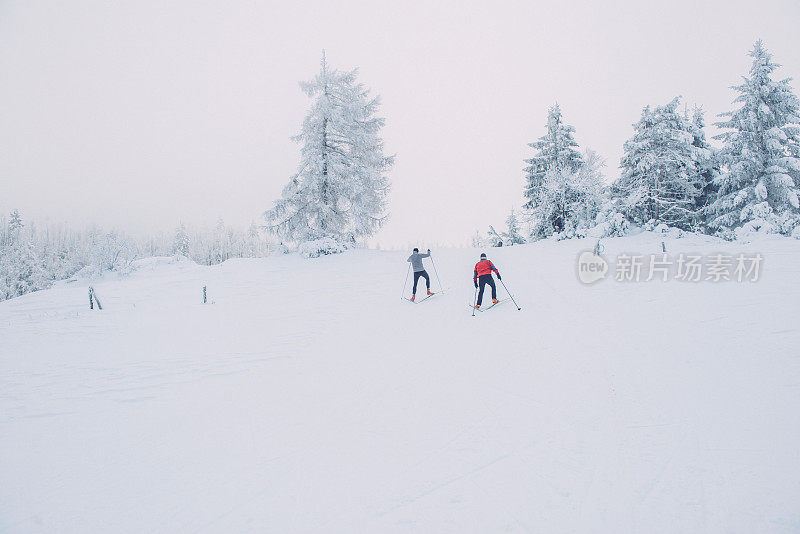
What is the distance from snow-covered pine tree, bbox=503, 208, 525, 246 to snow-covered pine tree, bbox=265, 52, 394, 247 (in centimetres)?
1775

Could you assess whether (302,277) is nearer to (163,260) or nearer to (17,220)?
(163,260)

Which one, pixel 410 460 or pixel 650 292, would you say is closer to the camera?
pixel 410 460

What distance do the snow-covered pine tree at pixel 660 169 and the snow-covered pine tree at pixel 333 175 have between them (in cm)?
1652

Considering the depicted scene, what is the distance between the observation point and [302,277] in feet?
56.4

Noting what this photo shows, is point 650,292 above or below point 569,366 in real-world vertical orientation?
above

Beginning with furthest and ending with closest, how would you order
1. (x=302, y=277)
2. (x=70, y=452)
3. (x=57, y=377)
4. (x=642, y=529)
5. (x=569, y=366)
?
(x=302, y=277), (x=57, y=377), (x=569, y=366), (x=70, y=452), (x=642, y=529)

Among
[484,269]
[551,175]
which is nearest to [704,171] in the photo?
[551,175]

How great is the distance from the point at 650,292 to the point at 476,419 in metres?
9.09

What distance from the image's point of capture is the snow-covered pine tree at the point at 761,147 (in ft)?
61.5

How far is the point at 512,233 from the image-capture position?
35750mm

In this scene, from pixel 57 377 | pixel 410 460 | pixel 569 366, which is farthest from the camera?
pixel 57 377

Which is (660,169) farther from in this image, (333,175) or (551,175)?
(333,175)

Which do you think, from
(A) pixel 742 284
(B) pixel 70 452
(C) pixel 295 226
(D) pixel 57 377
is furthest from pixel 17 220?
(A) pixel 742 284

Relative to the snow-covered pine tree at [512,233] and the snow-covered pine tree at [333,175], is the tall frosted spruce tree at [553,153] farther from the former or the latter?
Answer: the snow-covered pine tree at [333,175]
